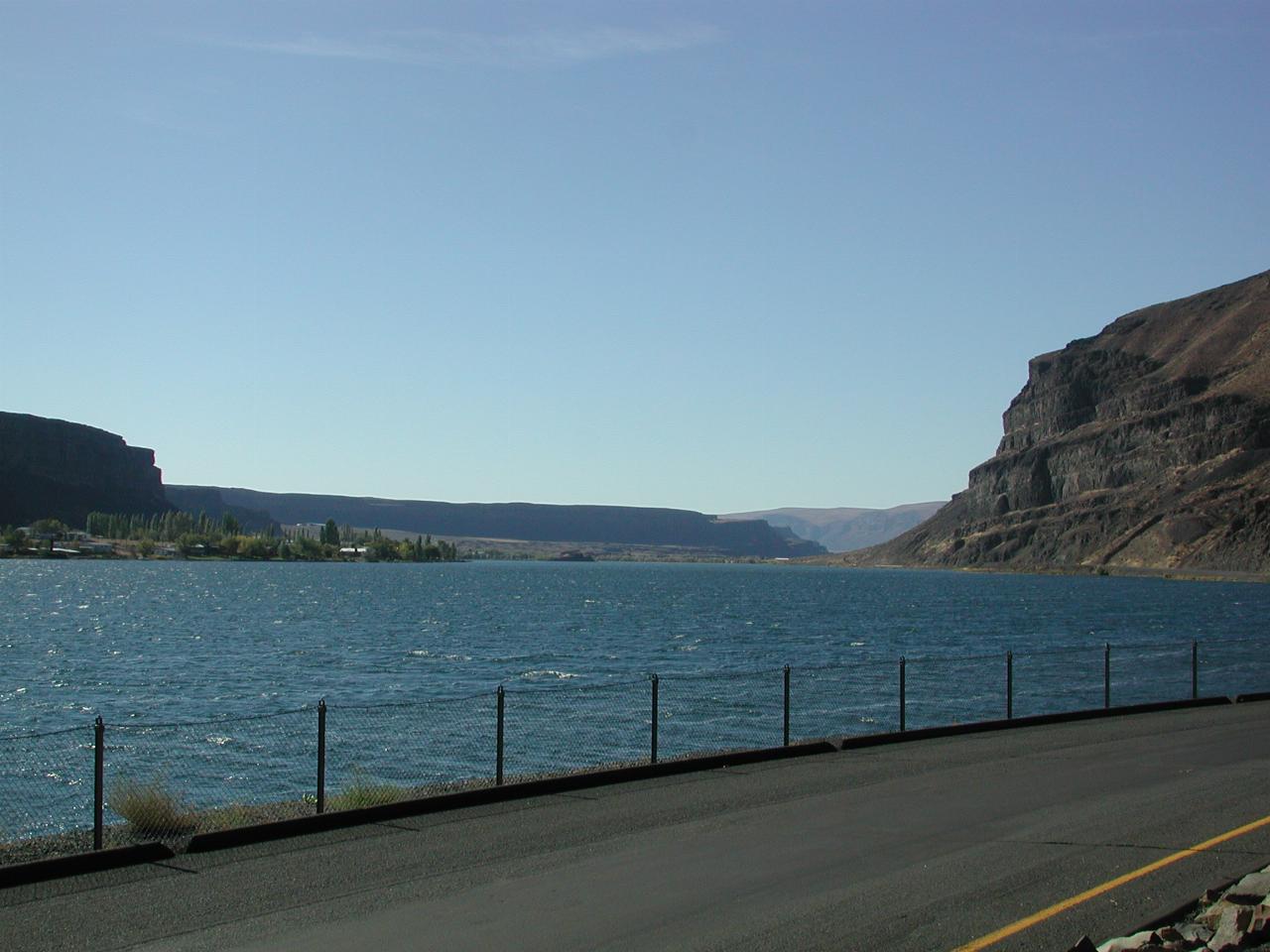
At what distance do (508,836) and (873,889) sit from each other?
14.0ft

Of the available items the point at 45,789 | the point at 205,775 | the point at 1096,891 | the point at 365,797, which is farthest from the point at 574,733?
the point at 1096,891

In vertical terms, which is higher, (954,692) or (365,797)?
(365,797)

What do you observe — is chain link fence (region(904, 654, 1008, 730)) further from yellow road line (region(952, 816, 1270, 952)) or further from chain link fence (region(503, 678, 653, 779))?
yellow road line (region(952, 816, 1270, 952))

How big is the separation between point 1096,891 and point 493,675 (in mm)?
40399

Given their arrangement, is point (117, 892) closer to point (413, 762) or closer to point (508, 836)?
point (508, 836)

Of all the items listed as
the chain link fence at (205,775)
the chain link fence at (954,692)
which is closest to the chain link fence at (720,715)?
the chain link fence at (954,692)

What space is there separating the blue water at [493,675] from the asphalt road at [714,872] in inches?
133

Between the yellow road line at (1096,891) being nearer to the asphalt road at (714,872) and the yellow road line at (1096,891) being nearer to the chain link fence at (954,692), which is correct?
the asphalt road at (714,872)

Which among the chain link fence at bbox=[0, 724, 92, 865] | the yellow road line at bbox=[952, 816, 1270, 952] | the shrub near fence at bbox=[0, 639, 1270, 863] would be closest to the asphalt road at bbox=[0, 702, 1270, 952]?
the yellow road line at bbox=[952, 816, 1270, 952]

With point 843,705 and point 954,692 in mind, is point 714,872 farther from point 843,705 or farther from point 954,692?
point 954,692

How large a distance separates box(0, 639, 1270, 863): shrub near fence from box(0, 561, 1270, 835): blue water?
138 millimetres

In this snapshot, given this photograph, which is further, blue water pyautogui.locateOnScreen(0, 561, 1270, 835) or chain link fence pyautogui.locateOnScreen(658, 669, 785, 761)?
chain link fence pyautogui.locateOnScreen(658, 669, 785, 761)

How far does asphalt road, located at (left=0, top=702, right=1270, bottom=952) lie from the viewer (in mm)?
10969

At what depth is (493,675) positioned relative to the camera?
51.3 metres
